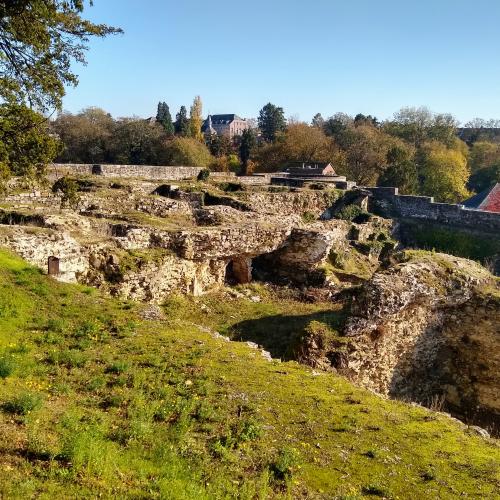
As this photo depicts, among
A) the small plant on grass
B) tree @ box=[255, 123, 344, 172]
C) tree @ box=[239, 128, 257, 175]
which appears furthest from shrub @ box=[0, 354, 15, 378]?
tree @ box=[239, 128, 257, 175]

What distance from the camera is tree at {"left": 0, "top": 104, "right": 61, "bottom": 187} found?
10.1 m

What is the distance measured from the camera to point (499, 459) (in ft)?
23.1

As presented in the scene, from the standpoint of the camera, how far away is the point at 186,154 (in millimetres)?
51062

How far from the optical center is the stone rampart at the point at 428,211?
29.6 metres

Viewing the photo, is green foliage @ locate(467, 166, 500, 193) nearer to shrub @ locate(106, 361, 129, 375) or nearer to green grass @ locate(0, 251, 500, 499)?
green grass @ locate(0, 251, 500, 499)

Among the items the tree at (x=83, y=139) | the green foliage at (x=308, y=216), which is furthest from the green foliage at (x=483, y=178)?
the tree at (x=83, y=139)

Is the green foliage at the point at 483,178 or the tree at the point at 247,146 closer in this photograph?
the green foliage at the point at 483,178

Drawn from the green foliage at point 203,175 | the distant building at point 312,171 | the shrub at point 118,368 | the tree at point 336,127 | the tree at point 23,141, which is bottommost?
the shrub at point 118,368

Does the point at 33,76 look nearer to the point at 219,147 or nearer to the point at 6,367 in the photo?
the point at 6,367

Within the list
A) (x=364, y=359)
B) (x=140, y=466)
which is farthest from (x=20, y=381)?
(x=364, y=359)

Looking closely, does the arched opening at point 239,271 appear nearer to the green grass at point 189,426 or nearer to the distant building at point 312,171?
the green grass at point 189,426

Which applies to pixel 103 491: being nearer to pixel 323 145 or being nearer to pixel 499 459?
pixel 499 459

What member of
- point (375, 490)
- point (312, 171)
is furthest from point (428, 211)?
point (375, 490)

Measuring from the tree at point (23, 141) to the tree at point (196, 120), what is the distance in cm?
5831
